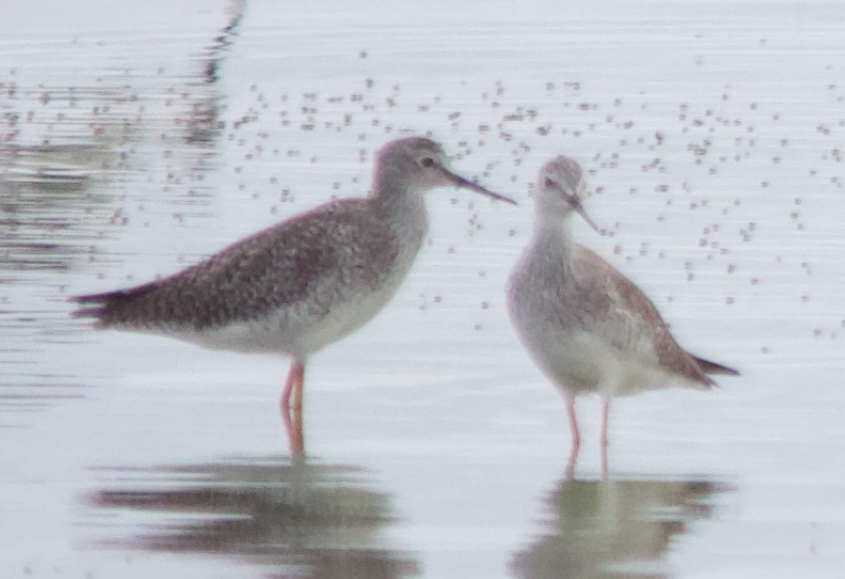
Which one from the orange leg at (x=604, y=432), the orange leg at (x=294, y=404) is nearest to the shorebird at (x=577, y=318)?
the orange leg at (x=604, y=432)

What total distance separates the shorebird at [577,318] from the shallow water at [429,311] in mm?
333

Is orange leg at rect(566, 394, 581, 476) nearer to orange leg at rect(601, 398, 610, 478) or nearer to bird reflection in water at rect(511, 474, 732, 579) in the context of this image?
orange leg at rect(601, 398, 610, 478)

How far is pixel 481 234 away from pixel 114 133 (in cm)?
592

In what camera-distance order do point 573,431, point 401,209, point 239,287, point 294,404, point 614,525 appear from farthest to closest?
point 401,209
point 239,287
point 294,404
point 573,431
point 614,525

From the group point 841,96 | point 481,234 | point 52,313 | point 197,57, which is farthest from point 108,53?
point 52,313

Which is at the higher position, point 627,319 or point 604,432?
point 627,319

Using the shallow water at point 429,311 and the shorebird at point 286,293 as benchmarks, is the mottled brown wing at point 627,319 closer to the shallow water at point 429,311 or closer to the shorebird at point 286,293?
the shallow water at point 429,311

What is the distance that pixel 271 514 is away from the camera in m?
11.0

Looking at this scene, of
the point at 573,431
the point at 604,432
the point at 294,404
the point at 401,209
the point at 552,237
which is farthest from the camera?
the point at 401,209

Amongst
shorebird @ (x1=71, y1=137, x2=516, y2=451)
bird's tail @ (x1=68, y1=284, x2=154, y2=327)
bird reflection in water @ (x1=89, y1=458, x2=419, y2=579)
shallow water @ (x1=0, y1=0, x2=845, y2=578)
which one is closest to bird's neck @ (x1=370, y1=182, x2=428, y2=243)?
shorebird @ (x1=71, y1=137, x2=516, y2=451)

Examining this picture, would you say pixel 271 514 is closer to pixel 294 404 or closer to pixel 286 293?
pixel 294 404

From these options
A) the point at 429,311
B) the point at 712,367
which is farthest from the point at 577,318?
the point at 429,311

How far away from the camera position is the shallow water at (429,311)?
1067cm

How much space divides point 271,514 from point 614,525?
160 cm
